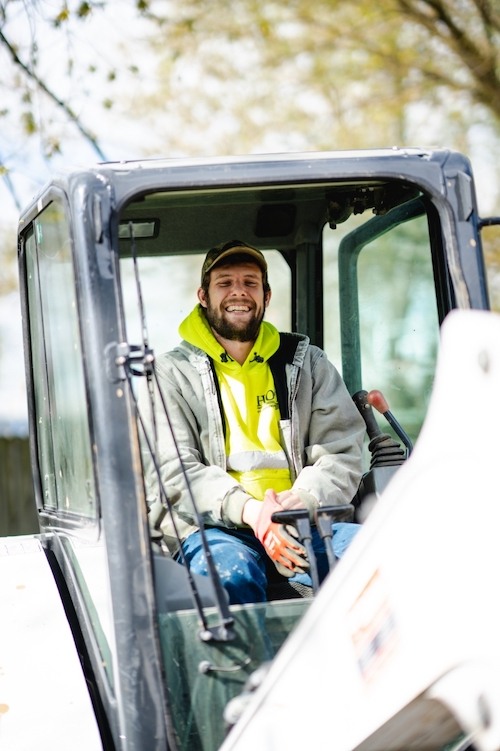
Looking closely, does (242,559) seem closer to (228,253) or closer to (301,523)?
(301,523)

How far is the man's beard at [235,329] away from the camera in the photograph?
11.5 ft

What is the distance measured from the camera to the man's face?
3.50 meters

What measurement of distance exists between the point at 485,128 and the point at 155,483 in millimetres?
11798

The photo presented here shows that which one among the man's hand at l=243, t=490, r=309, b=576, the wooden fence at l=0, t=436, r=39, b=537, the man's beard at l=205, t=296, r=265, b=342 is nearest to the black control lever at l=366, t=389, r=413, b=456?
the man's beard at l=205, t=296, r=265, b=342

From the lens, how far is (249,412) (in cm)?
334

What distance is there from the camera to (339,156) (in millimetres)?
2676

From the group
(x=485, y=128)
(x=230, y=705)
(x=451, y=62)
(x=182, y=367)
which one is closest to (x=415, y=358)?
(x=182, y=367)

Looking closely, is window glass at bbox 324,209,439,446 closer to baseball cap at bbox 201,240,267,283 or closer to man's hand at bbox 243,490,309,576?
baseball cap at bbox 201,240,267,283

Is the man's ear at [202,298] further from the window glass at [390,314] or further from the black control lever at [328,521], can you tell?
the black control lever at [328,521]

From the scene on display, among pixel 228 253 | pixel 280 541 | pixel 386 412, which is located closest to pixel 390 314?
pixel 386 412

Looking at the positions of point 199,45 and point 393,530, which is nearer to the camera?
point 393,530

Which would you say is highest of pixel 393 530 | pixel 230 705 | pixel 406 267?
pixel 406 267

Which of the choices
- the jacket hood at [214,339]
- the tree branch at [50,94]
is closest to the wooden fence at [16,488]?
the tree branch at [50,94]

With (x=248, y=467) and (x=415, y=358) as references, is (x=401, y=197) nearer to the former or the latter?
(x=415, y=358)
